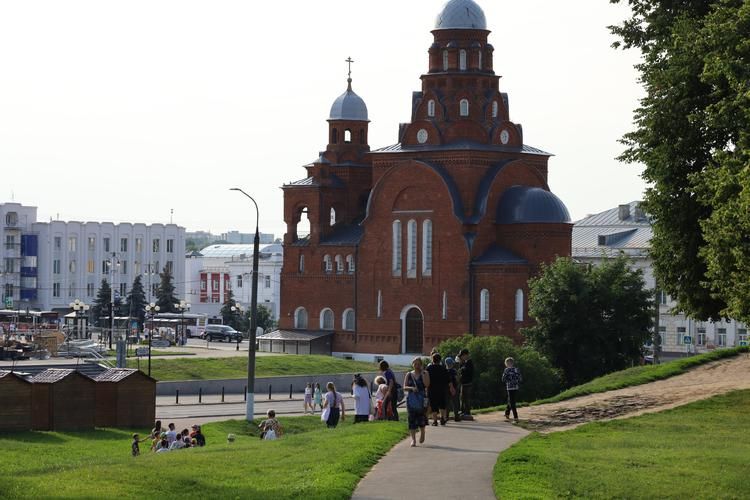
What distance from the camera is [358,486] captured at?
21.1 m

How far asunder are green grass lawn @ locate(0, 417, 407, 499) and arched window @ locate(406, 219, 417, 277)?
53240mm

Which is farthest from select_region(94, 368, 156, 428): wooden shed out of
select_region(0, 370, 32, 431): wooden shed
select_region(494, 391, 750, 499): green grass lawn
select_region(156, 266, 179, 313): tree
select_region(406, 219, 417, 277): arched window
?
select_region(156, 266, 179, 313): tree

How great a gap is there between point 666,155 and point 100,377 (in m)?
19.0

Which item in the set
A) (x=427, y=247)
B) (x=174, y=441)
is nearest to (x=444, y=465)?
(x=174, y=441)

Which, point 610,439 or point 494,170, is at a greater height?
point 494,170

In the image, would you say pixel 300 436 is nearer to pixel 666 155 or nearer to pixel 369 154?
pixel 666 155

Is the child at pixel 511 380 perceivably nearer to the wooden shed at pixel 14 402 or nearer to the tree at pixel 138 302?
the wooden shed at pixel 14 402

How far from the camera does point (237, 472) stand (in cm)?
2281

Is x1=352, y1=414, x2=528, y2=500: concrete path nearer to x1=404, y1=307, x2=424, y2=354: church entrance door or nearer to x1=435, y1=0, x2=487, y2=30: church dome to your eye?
x1=404, y1=307, x2=424, y2=354: church entrance door

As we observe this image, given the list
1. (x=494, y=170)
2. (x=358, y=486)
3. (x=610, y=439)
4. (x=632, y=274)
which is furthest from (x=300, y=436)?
(x=494, y=170)

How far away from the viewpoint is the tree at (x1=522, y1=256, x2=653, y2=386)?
59.4m

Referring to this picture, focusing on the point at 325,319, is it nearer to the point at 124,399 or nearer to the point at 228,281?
the point at 124,399

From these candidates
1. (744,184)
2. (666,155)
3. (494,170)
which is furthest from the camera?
(494,170)

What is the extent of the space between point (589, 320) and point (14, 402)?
2636 cm
